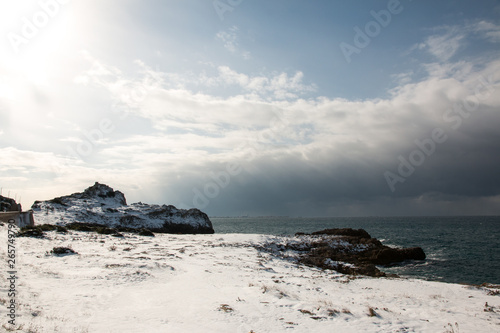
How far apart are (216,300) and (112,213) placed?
179 feet

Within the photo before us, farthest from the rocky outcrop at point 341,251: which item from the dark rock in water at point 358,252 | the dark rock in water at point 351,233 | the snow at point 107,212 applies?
the snow at point 107,212

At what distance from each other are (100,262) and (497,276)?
108ft

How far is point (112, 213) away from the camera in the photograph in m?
59.3

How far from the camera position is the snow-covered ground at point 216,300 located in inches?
368

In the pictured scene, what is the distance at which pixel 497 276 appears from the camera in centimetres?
2578

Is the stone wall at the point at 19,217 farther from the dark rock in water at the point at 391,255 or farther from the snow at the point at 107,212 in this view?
the dark rock in water at the point at 391,255

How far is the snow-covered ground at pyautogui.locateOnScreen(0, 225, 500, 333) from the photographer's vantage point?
934cm

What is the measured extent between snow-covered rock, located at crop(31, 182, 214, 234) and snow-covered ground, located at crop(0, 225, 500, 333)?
35.6 m

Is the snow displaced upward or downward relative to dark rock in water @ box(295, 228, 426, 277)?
upward

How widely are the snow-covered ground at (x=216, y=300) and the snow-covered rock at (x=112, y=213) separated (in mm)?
35550

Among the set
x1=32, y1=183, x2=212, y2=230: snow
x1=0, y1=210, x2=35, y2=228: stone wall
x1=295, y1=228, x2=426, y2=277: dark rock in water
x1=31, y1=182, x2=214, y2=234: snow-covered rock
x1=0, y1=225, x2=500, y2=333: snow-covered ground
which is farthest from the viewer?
x1=31, y1=182, x2=214, y2=234: snow-covered rock

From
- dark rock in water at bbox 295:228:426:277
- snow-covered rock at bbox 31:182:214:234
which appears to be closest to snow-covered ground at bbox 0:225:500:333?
dark rock in water at bbox 295:228:426:277

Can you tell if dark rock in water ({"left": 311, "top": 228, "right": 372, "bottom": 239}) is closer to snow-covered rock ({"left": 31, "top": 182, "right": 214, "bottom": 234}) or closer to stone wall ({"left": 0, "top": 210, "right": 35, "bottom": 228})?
snow-covered rock ({"left": 31, "top": 182, "right": 214, "bottom": 234})

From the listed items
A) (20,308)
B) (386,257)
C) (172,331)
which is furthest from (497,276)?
(20,308)
